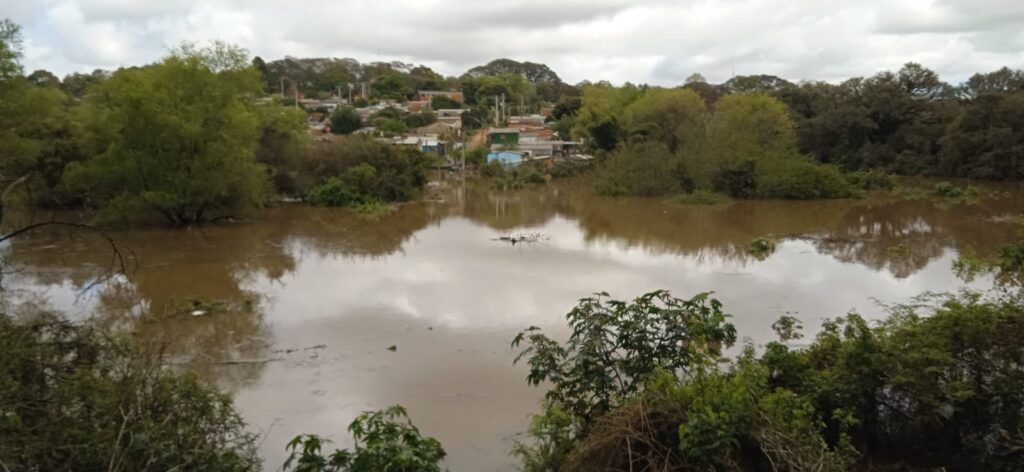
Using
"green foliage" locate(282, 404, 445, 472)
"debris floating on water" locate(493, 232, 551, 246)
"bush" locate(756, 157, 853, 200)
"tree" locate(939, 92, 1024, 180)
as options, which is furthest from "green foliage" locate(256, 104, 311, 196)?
"tree" locate(939, 92, 1024, 180)

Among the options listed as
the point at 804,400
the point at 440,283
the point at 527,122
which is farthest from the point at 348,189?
the point at 527,122

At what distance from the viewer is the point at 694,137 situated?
80.0 feet

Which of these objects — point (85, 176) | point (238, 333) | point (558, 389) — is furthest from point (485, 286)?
point (85, 176)

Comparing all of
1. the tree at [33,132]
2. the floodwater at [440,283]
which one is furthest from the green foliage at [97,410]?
the tree at [33,132]

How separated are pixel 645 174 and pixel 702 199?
2895 mm

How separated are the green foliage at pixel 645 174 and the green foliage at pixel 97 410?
2090 cm

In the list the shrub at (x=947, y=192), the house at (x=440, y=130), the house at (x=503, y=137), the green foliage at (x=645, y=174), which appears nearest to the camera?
the shrub at (x=947, y=192)

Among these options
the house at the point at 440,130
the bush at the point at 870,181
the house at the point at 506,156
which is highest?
the house at the point at 440,130

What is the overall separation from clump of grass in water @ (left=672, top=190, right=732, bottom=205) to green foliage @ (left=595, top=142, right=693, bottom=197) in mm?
1709

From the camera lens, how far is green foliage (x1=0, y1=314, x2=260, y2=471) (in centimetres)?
355

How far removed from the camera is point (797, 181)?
22.6 meters

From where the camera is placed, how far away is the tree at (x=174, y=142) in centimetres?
1645

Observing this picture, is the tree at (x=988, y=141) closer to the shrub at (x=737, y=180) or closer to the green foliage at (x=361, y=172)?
the shrub at (x=737, y=180)

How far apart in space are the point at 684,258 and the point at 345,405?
8.92 m
